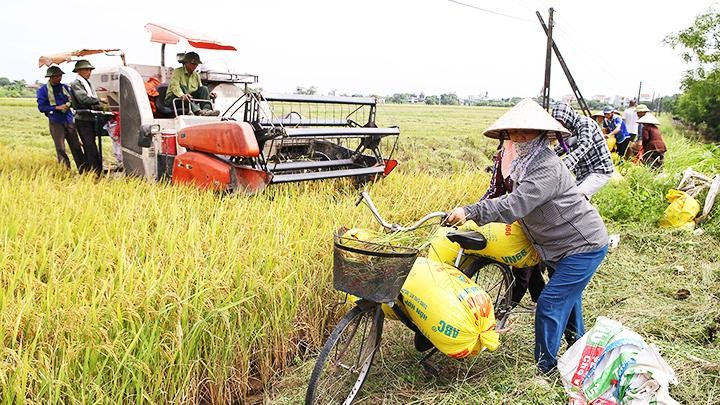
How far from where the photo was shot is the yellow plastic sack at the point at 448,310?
2.51 metres

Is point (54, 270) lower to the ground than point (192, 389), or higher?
higher

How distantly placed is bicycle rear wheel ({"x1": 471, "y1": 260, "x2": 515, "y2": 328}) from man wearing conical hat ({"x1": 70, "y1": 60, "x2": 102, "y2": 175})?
17.2 ft

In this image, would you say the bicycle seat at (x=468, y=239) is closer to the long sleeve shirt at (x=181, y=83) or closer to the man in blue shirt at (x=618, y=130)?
the long sleeve shirt at (x=181, y=83)

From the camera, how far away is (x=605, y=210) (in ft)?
21.9

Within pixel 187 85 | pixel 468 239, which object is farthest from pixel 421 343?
pixel 187 85

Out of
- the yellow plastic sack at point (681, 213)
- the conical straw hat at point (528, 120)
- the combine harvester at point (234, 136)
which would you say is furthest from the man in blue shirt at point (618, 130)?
the conical straw hat at point (528, 120)

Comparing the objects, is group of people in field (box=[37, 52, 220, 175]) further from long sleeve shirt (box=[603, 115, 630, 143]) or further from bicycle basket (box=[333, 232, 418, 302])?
long sleeve shirt (box=[603, 115, 630, 143])

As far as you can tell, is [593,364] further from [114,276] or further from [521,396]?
[114,276]

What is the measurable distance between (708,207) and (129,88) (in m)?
6.52

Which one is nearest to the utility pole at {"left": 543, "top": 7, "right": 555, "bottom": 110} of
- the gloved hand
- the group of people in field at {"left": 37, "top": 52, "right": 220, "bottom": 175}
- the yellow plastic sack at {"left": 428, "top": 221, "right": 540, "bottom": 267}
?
the group of people in field at {"left": 37, "top": 52, "right": 220, "bottom": 175}

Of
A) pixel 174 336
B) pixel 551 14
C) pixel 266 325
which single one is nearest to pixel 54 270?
pixel 174 336

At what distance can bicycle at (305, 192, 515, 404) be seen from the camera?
2.31 m

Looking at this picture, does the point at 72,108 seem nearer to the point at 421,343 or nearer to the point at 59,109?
the point at 59,109

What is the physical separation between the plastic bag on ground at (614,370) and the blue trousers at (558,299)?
17 cm
